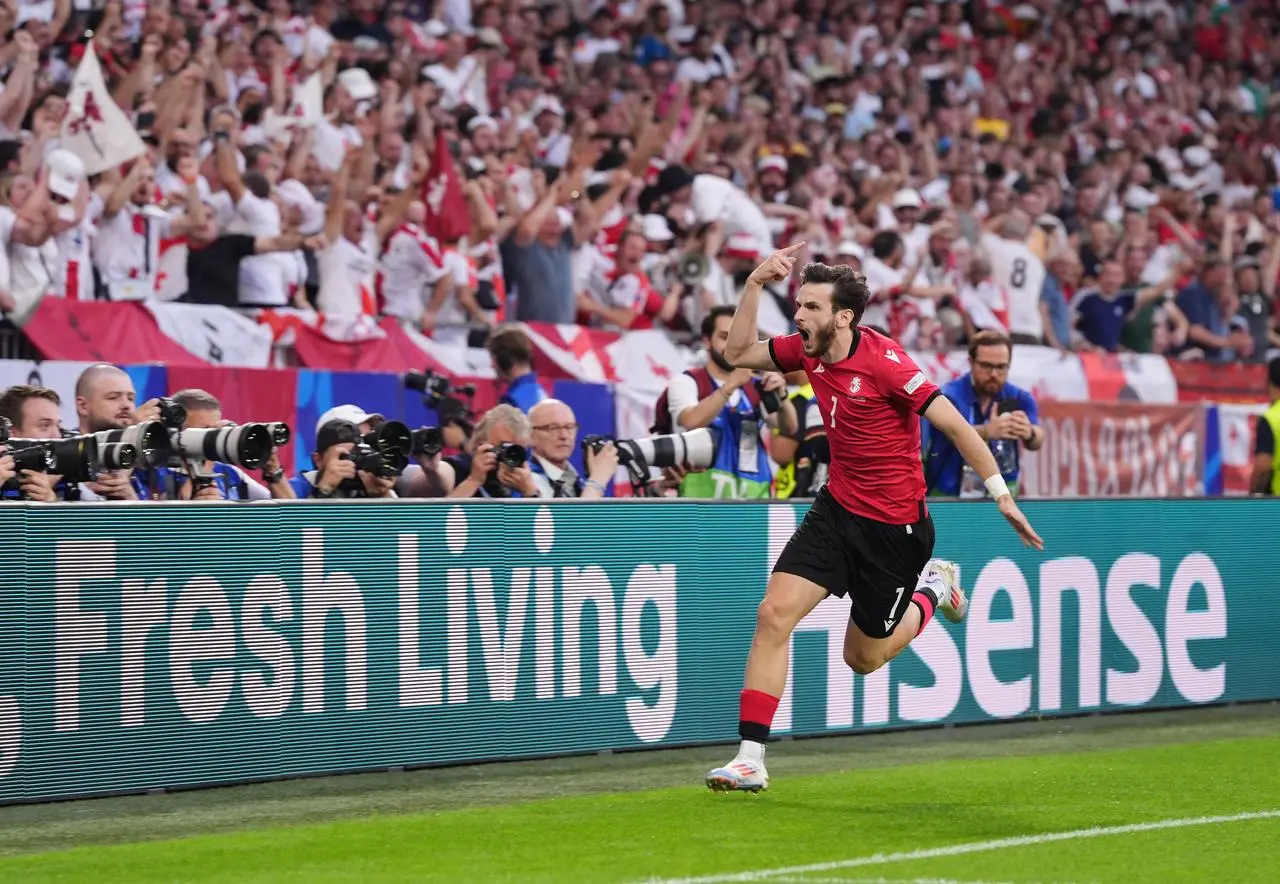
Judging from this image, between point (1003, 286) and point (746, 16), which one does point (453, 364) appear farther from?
point (746, 16)

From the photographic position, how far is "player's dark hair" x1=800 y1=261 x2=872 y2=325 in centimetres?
893

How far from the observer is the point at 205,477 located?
408 inches

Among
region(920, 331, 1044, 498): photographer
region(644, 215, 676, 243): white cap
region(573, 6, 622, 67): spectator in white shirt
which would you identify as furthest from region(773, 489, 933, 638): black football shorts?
region(573, 6, 622, 67): spectator in white shirt

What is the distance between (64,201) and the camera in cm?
1438

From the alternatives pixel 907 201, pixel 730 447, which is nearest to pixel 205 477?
pixel 730 447

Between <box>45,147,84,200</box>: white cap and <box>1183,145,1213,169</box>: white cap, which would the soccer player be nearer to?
<box>45,147,84,200</box>: white cap

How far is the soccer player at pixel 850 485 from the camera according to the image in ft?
29.0

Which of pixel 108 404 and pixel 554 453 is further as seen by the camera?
pixel 554 453

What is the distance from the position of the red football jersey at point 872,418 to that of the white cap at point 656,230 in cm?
1012

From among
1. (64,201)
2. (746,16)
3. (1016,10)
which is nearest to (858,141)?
(746,16)

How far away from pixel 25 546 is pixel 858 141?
1612cm

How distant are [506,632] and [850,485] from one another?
2023 millimetres

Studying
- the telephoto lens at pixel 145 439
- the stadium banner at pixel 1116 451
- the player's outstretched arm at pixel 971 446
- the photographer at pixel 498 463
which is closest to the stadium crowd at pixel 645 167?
the stadium banner at pixel 1116 451

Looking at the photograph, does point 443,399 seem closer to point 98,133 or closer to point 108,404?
point 108,404
